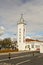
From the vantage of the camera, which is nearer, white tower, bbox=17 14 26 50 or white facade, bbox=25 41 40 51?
white facade, bbox=25 41 40 51

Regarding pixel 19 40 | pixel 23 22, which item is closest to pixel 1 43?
pixel 19 40

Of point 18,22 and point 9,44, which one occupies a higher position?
point 18,22

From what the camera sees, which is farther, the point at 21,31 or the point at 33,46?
the point at 21,31

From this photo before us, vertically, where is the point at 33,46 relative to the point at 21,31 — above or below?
below

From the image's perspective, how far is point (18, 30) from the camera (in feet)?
248

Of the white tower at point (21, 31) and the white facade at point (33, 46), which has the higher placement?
the white tower at point (21, 31)

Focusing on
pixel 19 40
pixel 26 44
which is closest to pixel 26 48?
pixel 26 44

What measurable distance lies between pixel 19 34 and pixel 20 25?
3.90 m

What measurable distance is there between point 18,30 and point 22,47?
29.4 feet

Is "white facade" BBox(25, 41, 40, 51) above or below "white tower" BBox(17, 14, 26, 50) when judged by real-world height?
below

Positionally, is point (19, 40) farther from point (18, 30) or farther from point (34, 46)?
point (34, 46)

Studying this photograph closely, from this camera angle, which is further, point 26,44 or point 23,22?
point 23,22

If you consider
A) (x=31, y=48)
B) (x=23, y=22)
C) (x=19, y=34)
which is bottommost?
(x=31, y=48)

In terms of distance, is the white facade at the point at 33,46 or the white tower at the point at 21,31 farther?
the white tower at the point at 21,31
